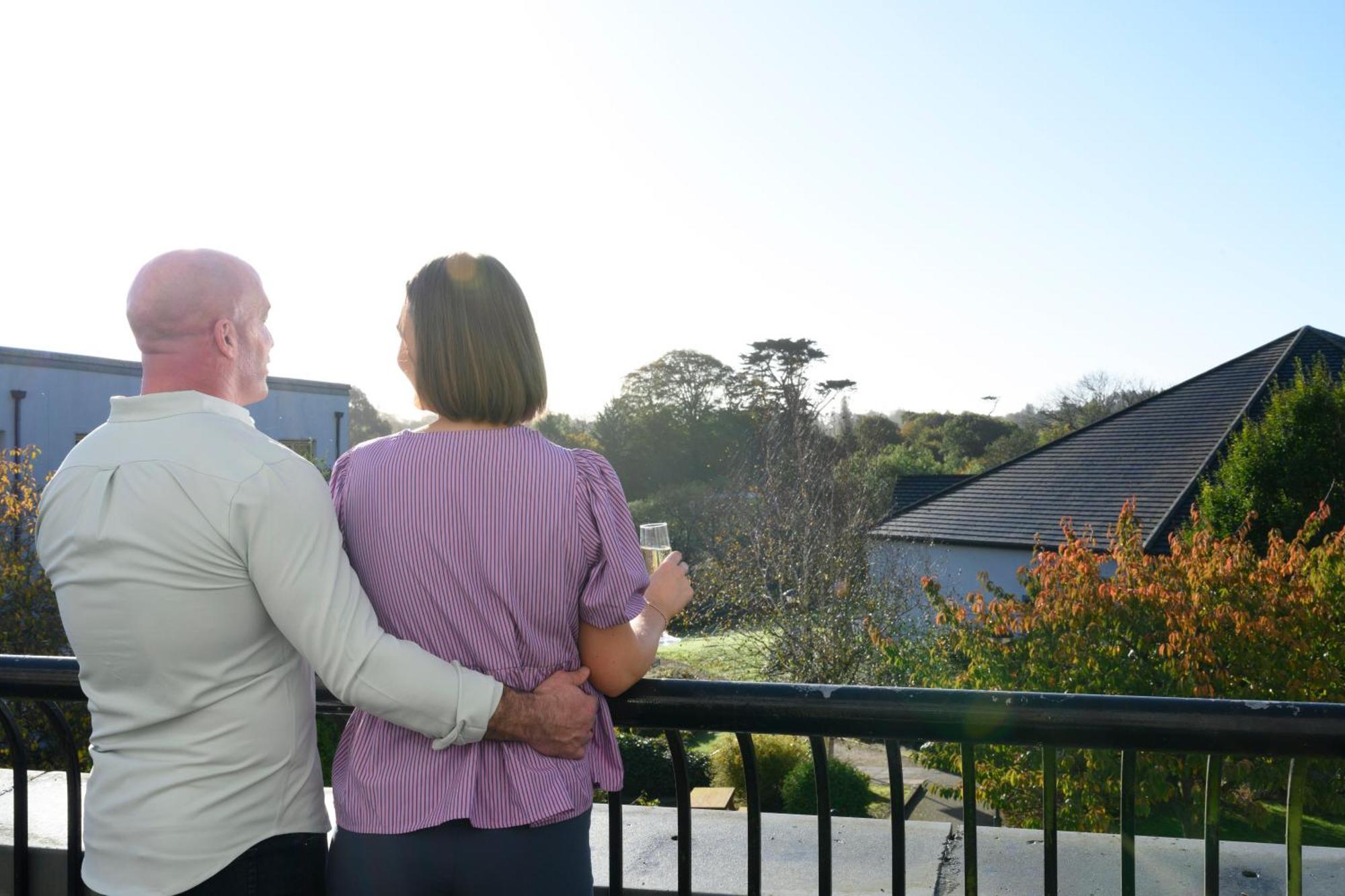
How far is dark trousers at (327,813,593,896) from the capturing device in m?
1.54

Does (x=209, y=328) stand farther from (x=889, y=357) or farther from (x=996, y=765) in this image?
(x=889, y=357)

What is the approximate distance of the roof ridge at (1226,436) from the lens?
61.1 ft

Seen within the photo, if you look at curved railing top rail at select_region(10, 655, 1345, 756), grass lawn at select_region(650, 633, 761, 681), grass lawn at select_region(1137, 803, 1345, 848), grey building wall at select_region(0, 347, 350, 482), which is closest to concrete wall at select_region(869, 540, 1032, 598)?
grass lawn at select_region(650, 633, 761, 681)

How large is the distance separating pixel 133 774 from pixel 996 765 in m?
7.81

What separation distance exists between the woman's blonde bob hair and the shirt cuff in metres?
0.38

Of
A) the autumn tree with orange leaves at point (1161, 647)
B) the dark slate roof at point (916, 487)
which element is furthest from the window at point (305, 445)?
the autumn tree with orange leaves at point (1161, 647)

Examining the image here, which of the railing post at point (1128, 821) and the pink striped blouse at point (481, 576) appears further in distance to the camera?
the railing post at point (1128, 821)

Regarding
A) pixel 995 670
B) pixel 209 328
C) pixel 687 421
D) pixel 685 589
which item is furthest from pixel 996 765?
pixel 687 421

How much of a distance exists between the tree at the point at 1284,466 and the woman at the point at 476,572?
50.3 ft

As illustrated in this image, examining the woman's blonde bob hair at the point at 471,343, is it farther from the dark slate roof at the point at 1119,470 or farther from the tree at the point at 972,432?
the tree at the point at 972,432

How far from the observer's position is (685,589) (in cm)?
182

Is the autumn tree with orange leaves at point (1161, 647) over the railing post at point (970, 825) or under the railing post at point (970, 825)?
under

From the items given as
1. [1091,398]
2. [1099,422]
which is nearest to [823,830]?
[1099,422]

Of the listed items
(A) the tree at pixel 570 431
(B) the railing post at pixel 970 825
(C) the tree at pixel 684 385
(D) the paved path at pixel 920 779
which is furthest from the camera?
(C) the tree at pixel 684 385
